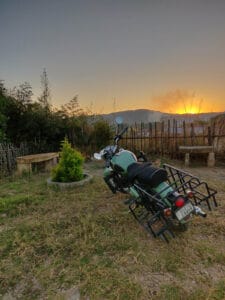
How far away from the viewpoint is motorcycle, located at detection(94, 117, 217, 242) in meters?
1.80

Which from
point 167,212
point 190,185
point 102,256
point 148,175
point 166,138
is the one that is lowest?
point 102,256

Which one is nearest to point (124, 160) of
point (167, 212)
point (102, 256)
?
point (167, 212)

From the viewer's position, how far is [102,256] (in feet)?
6.16

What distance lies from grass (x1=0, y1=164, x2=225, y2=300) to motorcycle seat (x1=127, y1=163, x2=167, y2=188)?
643mm

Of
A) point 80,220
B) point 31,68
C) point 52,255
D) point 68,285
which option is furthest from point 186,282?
point 31,68

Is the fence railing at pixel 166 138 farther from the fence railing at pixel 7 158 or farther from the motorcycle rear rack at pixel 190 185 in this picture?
the motorcycle rear rack at pixel 190 185

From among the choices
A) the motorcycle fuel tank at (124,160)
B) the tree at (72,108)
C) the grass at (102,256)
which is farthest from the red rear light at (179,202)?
the tree at (72,108)

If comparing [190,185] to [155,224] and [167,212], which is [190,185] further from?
[155,224]

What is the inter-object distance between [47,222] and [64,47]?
Result: 205 inches

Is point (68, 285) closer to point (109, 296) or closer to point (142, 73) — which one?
point (109, 296)

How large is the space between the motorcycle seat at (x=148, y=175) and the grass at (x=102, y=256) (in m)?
0.64

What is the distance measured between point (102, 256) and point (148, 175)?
3.02 ft

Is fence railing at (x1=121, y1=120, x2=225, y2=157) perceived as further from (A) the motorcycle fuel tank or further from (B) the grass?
(A) the motorcycle fuel tank

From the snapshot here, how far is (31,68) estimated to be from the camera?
21.2ft
